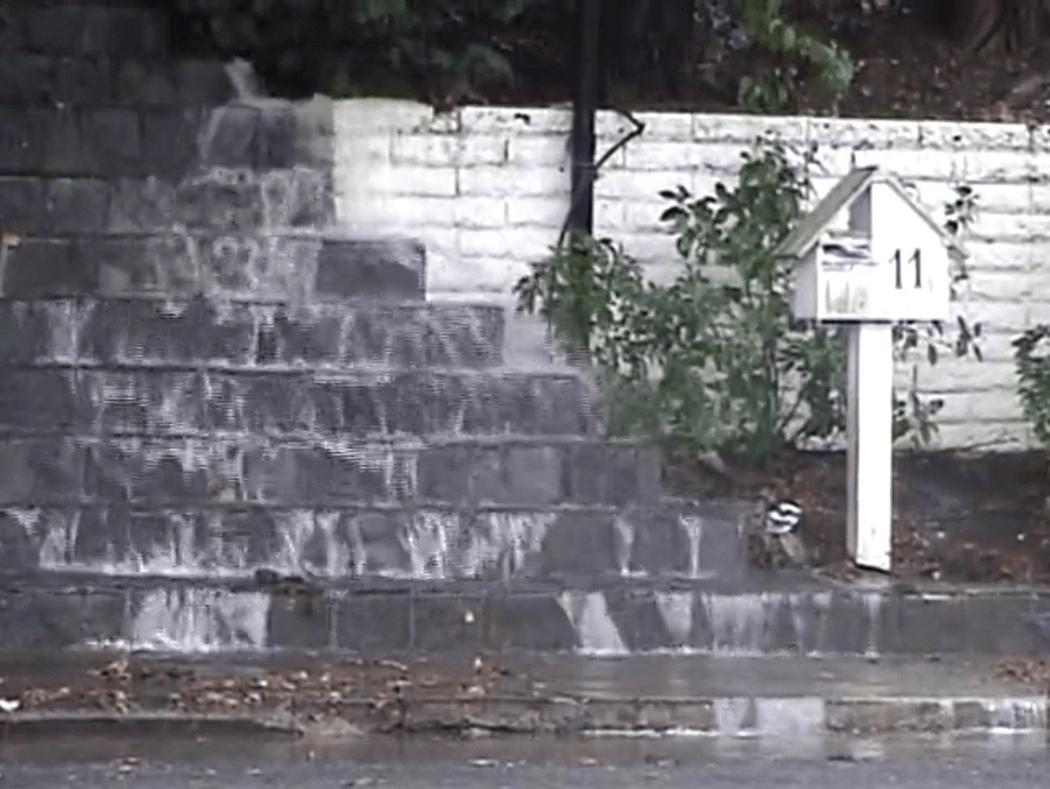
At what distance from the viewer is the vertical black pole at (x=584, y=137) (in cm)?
1229

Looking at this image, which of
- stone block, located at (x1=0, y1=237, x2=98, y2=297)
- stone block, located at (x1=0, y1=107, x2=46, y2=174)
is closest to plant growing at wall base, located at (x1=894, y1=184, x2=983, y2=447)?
stone block, located at (x1=0, y1=237, x2=98, y2=297)

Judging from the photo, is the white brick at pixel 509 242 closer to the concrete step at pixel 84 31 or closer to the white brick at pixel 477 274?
the white brick at pixel 477 274

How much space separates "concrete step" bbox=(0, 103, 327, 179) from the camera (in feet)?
40.3

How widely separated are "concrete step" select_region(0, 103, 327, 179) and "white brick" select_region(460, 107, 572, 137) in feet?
2.26

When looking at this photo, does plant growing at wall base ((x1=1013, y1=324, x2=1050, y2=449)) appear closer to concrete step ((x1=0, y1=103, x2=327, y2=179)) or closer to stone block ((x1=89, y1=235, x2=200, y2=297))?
concrete step ((x1=0, y1=103, x2=327, y2=179))

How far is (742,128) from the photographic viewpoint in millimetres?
12383

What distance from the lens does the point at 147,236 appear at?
11922mm

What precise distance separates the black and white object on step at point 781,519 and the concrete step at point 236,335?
1326 mm

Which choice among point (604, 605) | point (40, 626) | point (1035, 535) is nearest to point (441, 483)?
point (604, 605)

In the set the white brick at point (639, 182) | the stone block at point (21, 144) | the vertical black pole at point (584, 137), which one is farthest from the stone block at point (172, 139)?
the white brick at point (639, 182)

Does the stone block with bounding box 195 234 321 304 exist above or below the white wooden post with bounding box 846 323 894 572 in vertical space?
above

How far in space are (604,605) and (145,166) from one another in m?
3.42

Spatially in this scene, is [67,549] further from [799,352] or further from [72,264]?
[799,352]

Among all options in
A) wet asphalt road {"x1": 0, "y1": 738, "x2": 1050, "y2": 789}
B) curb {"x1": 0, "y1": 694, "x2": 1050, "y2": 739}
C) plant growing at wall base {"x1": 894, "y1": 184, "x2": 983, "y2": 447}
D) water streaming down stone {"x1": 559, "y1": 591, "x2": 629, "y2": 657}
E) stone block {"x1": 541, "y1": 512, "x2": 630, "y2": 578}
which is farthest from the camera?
plant growing at wall base {"x1": 894, "y1": 184, "x2": 983, "y2": 447}
